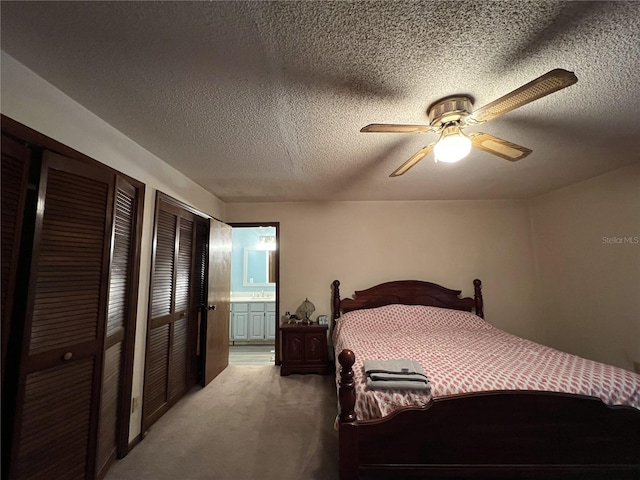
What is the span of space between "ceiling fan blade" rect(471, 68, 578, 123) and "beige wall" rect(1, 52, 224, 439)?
2.13 metres

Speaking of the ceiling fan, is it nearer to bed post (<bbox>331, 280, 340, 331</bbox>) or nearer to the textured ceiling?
the textured ceiling

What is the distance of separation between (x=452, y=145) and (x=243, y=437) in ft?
8.06

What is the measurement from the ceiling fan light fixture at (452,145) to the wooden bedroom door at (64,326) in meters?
1.97

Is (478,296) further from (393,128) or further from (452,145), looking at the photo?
(393,128)

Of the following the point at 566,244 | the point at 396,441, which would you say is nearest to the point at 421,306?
the point at 566,244

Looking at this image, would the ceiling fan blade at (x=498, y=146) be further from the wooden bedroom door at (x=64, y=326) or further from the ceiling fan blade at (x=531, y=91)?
the wooden bedroom door at (x=64, y=326)

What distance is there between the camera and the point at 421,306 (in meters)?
3.27

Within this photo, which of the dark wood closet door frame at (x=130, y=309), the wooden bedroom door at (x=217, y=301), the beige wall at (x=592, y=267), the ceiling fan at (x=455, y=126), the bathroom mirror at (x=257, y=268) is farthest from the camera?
the bathroom mirror at (x=257, y=268)

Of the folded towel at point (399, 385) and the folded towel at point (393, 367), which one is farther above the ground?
the folded towel at point (393, 367)

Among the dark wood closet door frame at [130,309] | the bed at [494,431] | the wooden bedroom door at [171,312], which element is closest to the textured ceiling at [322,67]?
the dark wood closet door frame at [130,309]

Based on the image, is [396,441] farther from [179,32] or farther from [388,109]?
[179,32]

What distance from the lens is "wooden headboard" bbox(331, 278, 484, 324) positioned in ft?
11.3

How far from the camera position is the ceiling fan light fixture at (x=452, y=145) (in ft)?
4.47

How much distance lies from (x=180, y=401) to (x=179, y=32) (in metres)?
2.96
